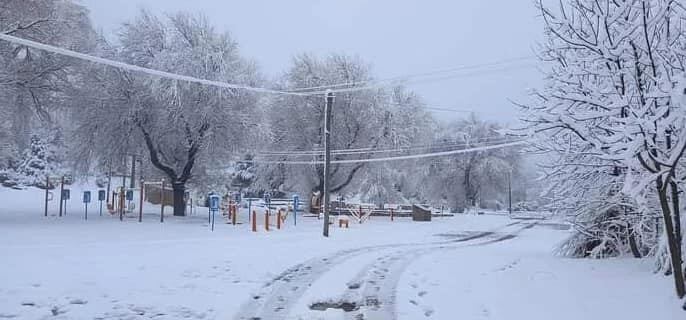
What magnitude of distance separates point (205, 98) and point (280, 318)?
62.0ft

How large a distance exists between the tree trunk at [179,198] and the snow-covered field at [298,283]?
11.1m

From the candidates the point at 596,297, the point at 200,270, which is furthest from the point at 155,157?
the point at 596,297

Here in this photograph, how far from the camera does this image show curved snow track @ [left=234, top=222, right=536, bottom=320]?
7551 millimetres

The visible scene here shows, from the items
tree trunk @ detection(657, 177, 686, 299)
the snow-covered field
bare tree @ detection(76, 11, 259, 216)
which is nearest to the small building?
bare tree @ detection(76, 11, 259, 216)

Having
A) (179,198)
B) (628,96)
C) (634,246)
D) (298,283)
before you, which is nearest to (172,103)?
(179,198)

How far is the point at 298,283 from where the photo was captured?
32.5 ft

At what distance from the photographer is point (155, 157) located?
25.3m

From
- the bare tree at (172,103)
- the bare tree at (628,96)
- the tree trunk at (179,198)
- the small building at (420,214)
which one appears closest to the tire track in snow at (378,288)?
the bare tree at (628,96)

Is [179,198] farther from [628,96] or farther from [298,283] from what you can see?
[628,96]

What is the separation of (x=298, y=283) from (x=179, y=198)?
1935 cm

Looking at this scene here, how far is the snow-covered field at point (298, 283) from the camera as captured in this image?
287 inches

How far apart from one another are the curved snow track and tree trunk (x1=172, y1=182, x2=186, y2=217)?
14334mm

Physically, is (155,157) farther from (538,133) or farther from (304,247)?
(538,133)

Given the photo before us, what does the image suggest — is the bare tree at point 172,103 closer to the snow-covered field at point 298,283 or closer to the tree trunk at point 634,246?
the snow-covered field at point 298,283
